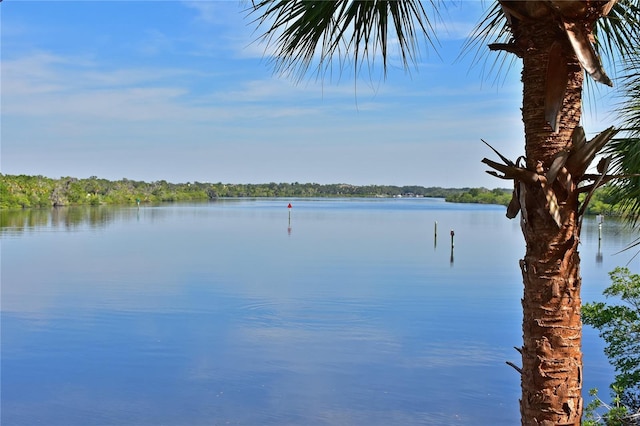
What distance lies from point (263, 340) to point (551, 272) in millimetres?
11766

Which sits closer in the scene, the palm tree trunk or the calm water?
the palm tree trunk

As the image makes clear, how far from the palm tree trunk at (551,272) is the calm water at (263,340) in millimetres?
6810

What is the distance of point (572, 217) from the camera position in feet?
9.69

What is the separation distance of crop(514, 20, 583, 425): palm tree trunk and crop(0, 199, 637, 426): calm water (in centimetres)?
681

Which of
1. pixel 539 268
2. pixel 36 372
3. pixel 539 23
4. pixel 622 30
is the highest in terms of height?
pixel 622 30

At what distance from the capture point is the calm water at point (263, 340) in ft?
32.9

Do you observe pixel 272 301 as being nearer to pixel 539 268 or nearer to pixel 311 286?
pixel 311 286

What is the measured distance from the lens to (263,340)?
14.2 m

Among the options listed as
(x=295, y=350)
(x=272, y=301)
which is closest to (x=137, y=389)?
(x=295, y=350)

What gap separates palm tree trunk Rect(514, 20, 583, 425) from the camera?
294 cm

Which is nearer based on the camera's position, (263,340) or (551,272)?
(551,272)

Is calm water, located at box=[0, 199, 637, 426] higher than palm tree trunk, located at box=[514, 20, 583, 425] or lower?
lower

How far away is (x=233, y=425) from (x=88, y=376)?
3.69 m

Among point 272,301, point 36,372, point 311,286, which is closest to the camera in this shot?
point 36,372
